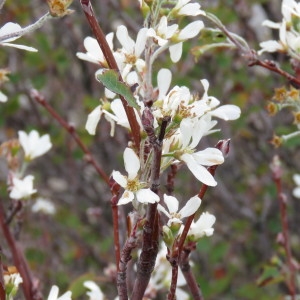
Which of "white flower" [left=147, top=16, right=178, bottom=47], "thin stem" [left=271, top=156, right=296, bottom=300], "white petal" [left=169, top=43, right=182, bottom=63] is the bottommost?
"thin stem" [left=271, top=156, right=296, bottom=300]

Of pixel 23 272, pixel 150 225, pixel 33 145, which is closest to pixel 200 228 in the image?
pixel 150 225

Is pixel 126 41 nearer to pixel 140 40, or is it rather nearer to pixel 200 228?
pixel 140 40

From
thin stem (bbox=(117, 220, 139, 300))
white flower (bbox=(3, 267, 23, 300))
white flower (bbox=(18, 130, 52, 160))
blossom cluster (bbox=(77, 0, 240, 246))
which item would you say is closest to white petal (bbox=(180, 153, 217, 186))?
blossom cluster (bbox=(77, 0, 240, 246))

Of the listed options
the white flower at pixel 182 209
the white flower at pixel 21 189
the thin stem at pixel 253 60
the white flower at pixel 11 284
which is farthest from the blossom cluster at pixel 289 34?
the white flower at pixel 11 284

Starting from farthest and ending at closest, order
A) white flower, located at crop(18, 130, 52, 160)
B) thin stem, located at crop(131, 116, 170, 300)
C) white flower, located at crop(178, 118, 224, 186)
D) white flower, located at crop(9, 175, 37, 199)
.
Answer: white flower, located at crop(18, 130, 52, 160) < white flower, located at crop(9, 175, 37, 199) < white flower, located at crop(178, 118, 224, 186) < thin stem, located at crop(131, 116, 170, 300)

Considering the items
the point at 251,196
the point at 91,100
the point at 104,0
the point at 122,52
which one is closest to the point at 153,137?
the point at 122,52

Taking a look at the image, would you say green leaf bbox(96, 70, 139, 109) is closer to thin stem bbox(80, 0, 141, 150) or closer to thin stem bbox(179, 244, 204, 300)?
thin stem bbox(80, 0, 141, 150)

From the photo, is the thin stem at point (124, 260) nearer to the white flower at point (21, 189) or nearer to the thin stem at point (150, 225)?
the thin stem at point (150, 225)
